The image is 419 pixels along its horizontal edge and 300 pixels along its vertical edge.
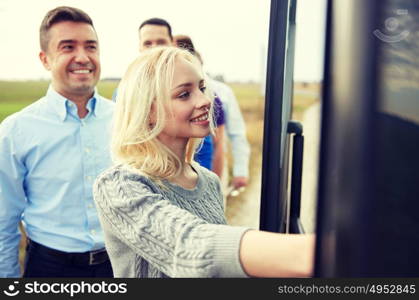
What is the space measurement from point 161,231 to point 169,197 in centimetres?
29

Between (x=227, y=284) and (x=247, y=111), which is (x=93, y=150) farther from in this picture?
(x=247, y=111)

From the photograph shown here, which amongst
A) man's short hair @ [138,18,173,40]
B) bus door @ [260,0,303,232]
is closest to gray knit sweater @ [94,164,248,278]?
bus door @ [260,0,303,232]

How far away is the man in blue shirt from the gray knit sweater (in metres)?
0.95

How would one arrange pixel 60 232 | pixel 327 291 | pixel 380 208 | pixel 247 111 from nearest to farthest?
pixel 380 208
pixel 327 291
pixel 60 232
pixel 247 111

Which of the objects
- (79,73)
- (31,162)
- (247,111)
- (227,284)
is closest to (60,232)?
(31,162)

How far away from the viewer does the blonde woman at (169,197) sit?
886mm

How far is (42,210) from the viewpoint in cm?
221

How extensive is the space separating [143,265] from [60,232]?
1.10 m

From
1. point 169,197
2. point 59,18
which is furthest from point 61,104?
point 169,197

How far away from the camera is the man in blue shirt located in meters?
2.19

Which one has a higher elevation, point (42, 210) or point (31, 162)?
point (31, 162)

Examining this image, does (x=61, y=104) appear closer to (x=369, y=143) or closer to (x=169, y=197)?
(x=169, y=197)

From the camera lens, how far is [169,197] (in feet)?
4.31

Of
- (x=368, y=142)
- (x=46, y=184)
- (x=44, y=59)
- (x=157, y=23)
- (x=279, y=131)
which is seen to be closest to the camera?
(x=368, y=142)
